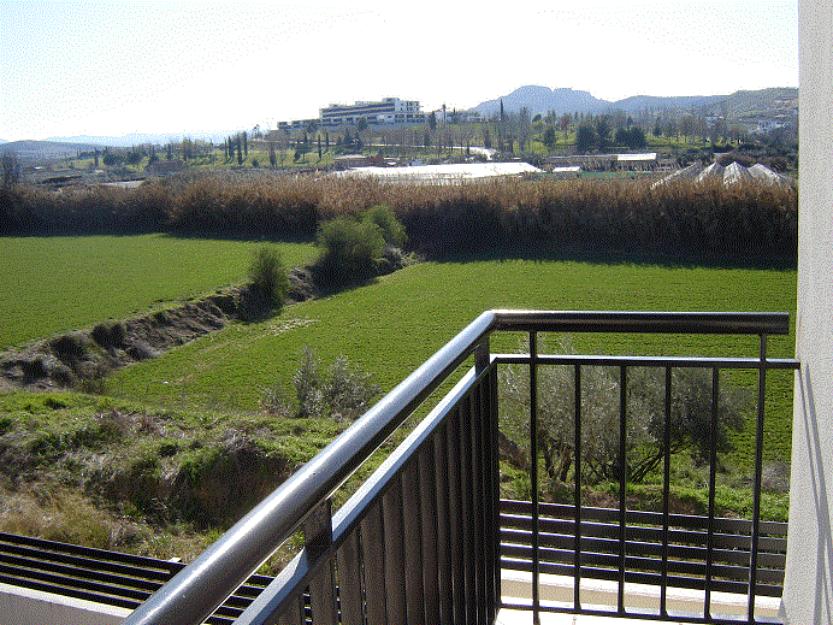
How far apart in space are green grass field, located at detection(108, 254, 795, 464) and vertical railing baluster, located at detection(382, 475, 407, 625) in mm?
8581

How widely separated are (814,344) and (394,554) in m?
1.25

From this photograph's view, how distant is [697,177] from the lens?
86.7 feet

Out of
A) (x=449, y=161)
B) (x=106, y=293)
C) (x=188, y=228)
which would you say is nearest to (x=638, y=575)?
(x=106, y=293)

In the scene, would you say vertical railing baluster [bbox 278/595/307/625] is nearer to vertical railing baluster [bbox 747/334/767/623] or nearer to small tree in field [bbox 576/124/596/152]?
vertical railing baluster [bbox 747/334/767/623]

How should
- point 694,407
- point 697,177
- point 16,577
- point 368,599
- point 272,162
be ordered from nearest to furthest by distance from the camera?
point 368,599 < point 16,577 < point 694,407 < point 697,177 < point 272,162

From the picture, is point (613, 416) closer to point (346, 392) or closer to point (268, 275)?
point (346, 392)

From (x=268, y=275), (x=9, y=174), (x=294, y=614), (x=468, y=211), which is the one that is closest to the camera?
(x=294, y=614)

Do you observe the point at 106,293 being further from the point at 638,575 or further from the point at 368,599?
the point at 368,599

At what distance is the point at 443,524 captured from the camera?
176 centimetres

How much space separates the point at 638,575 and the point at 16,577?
11.3ft

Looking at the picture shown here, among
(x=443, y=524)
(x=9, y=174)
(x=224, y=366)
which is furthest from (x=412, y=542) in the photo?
(x=9, y=174)

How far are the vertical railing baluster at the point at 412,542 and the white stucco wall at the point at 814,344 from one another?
3.01ft

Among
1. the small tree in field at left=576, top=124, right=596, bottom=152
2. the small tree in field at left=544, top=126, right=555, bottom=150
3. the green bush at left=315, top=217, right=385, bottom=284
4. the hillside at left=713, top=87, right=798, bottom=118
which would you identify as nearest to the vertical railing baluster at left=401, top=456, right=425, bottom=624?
the green bush at left=315, top=217, right=385, bottom=284

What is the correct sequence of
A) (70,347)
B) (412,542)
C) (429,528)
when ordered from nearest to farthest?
(412,542) < (429,528) < (70,347)
